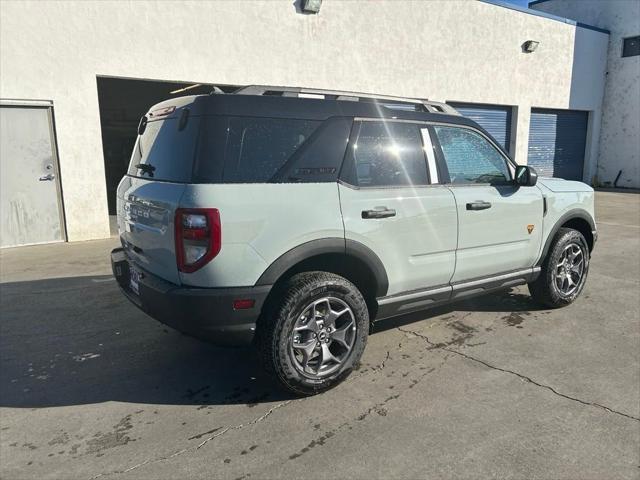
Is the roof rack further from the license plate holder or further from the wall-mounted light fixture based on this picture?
the wall-mounted light fixture

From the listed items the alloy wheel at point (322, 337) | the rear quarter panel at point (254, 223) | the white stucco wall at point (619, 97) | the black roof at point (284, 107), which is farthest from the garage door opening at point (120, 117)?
the white stucco wall at point (619, 97)

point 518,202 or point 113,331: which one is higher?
point 518,202

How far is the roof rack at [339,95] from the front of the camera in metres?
3.20

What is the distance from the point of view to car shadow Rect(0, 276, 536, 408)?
3.22m

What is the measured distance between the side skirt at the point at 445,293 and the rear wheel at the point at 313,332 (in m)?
0.27

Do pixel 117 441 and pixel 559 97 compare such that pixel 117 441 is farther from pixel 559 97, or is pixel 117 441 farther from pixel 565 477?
pixel 559 97

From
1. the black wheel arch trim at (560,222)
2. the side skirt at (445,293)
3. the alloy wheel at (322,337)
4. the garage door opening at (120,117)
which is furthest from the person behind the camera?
the garage door opening at (120,117)

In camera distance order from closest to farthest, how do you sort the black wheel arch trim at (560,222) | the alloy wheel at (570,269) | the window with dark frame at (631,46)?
the black wheel arch trim at (560,222)
the alloy wheel at (570,269)
the window with dark frame at (631,46)

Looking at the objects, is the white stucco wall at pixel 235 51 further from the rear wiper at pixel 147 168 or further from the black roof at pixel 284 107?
the rear wiper at pixel 147 168

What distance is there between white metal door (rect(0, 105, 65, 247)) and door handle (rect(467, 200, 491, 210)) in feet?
23.6

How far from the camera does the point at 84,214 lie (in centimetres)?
842

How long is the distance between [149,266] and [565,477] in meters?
2.66

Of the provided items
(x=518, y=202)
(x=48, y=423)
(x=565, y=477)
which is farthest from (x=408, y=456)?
(x=518, y=202)

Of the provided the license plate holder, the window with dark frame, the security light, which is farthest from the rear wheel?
the window with dark frame
